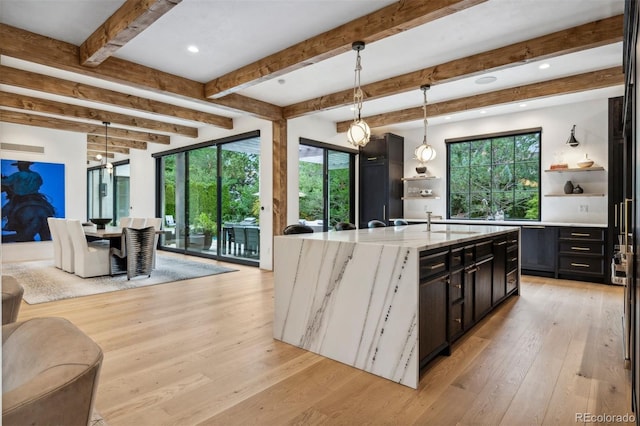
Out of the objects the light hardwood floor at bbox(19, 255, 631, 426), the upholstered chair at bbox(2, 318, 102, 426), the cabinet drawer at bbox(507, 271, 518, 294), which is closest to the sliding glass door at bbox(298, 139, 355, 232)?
the light hardwood floor at bbox(19, 255, 631, 426)

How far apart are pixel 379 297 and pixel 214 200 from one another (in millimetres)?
5910

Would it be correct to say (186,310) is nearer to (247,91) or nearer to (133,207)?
(247,91)

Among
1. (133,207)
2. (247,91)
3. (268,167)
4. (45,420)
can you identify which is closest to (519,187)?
(268,167)

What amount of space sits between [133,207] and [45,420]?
10096 mm

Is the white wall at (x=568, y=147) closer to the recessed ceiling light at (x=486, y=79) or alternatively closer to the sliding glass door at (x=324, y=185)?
the recessed ceiling light at (x=486, y=79)

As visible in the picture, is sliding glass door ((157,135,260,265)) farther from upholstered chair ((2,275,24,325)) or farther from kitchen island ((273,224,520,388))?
upholstered chair ((2,275,24,325))

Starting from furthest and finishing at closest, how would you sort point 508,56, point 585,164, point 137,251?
point 585,164
point 137,251
point 508,56

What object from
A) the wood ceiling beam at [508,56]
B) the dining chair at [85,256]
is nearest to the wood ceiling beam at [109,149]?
the dining chair at [85,256]

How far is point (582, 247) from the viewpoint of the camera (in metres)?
5.53

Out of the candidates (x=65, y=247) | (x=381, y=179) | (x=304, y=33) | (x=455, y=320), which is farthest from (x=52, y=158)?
(x=455, y=320)

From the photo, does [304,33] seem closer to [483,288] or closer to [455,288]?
[455,288]

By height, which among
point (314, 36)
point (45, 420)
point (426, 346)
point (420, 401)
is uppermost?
point (314, 36)

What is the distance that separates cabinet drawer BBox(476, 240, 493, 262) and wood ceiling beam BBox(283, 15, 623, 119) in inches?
78.9

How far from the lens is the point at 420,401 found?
2205 mm
